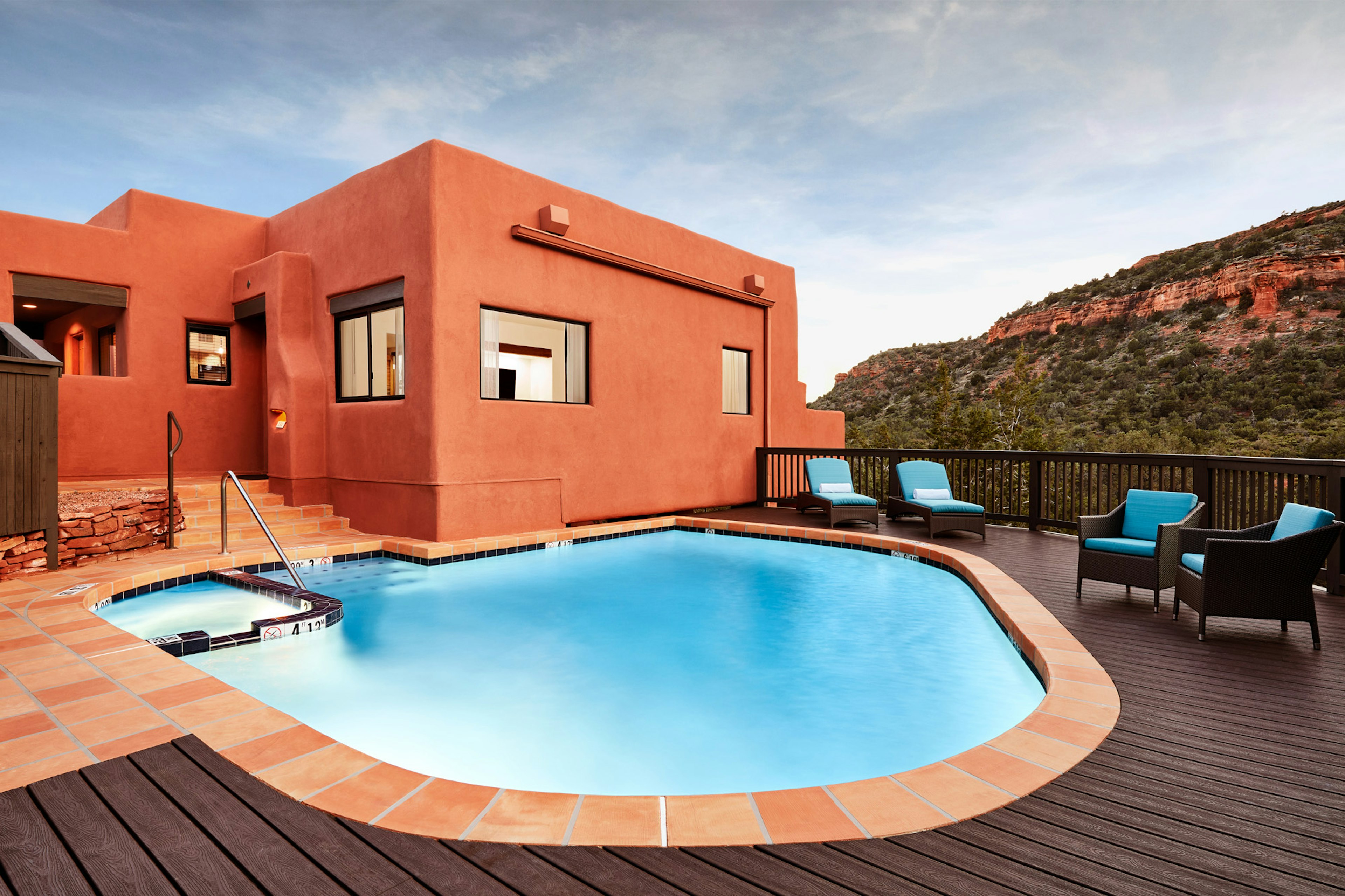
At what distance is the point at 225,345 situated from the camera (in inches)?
367

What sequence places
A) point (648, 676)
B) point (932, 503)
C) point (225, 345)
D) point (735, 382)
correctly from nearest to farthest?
point (648, 676) < point (932, 503) < point (225, 345) < point (735, 382)

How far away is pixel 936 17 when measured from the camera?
39.2ft

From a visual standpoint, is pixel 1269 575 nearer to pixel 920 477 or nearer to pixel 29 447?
pixel 920 477

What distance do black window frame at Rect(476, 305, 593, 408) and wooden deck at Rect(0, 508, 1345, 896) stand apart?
548 cm

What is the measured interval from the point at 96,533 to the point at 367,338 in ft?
11.1

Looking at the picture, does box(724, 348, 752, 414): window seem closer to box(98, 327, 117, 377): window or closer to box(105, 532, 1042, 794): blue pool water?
box(105, 532, 1042, 794): blue pool water

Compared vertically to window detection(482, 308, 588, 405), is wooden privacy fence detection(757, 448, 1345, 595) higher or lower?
lower

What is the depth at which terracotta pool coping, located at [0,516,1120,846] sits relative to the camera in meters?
1.77

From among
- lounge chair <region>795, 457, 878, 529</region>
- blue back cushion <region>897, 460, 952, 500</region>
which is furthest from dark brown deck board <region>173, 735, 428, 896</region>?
blue back cushion <region>897, 460, 952, 500</region>

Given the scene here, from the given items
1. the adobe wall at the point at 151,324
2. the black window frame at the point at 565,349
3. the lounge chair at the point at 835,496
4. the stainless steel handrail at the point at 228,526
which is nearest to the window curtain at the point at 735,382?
the lounge chair at the point at 835,496

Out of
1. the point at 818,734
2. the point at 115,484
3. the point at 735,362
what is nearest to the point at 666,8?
the point at 735,362

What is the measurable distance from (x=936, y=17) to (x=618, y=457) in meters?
10.5

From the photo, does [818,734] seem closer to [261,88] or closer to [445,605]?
[445,605]

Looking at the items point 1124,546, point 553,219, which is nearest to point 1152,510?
point 1124,546
